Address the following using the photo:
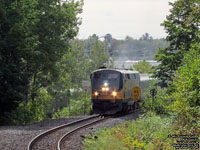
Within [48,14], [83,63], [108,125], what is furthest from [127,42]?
[108,125]

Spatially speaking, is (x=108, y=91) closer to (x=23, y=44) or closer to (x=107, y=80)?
(x=107, y=80)

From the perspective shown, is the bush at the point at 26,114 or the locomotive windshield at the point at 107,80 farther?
the locomotive windshield at the point at 107,80

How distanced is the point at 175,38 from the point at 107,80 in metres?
6.19

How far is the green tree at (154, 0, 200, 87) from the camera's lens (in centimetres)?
2467

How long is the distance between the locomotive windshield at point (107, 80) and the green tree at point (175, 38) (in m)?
3.46

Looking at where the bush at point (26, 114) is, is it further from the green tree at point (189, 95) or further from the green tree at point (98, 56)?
the green tree at point (98, 56)

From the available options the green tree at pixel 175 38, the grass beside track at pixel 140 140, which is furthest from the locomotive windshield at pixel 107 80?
the grass beside track at pixel 140 140

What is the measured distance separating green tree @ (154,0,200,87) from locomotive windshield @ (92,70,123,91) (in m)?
3.46

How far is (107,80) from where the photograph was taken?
78.6 ft

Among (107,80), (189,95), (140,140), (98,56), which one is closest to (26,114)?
(107,80)

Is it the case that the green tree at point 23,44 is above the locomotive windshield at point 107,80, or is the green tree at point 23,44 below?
above

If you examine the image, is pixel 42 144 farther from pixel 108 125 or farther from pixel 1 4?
pixel 1 4

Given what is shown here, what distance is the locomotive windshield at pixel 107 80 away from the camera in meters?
23.8

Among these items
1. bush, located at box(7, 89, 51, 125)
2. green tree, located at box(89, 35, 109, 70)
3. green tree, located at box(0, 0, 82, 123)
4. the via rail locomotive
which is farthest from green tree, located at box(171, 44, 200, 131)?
green tree, located at box(89, 35, 109, 70)
